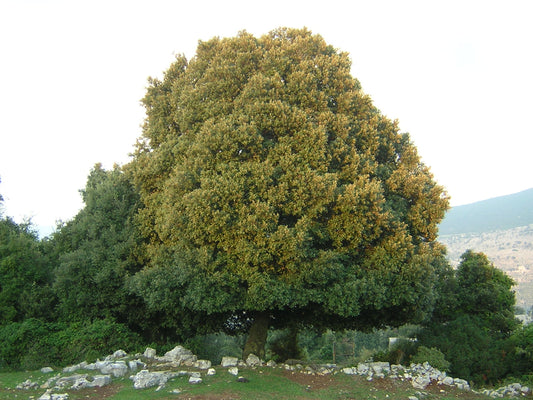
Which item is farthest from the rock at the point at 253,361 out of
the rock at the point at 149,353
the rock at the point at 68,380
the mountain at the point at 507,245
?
the mountain at the point at 507,245

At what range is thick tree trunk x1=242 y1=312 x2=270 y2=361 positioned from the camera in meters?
16.5

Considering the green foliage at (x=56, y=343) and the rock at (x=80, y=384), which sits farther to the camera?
the green foliage at (x=56, y=343)

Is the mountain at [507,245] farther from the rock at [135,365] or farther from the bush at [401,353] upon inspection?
the rock at [135,365]

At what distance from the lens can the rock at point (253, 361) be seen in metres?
15.1

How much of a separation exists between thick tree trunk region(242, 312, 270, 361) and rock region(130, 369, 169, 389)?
192 inches

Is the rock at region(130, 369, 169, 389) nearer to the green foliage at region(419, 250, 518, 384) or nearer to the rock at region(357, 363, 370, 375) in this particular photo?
the rock at region(357, 363, 370, 375)

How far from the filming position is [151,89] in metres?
18.3

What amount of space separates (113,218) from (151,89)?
19.2 ft

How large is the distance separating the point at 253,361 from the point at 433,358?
642 cm

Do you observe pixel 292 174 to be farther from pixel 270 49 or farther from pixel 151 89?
pixel 151 89

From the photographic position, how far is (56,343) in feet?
52.2

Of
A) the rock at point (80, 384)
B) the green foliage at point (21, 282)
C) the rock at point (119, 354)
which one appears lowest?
the rock at point (119, 354)

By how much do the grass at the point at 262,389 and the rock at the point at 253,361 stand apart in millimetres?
972

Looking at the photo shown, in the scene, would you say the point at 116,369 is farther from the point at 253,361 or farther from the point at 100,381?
the point at 253,361
